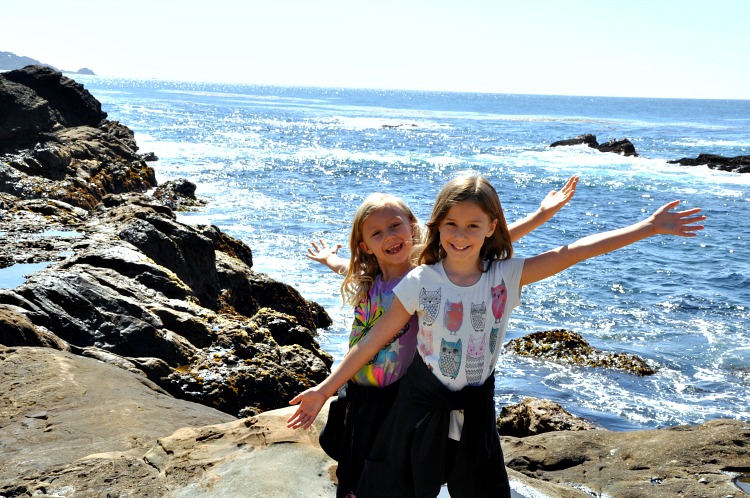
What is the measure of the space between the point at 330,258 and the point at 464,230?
113 cm

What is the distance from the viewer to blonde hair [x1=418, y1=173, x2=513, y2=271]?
3.03m

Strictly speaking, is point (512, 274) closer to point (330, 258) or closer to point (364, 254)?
point (364, 254)

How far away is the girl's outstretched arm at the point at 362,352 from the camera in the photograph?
3.09 meters

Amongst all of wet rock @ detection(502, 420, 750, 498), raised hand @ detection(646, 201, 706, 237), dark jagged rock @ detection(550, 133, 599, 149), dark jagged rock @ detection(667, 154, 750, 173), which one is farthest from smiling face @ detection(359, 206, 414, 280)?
dark jagged rock @ detection(550, 133, 599, 149)

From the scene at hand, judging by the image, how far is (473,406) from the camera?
9.67ft

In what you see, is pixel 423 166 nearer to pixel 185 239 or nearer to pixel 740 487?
pixel 185 239

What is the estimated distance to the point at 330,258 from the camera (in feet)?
13.1

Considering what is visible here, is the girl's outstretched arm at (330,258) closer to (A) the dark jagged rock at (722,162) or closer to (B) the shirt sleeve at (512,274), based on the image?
(B) the shirt sleeve at (512,274)

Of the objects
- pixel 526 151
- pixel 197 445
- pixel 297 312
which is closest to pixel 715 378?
pixel 297 312

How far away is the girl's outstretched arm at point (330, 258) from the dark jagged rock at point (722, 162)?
37.7 m

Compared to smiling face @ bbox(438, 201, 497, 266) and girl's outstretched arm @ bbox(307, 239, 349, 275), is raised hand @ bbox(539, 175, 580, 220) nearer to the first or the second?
smiling face @ bbox(438, 201, 497, 266)

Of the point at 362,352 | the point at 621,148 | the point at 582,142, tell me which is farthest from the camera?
the point at 582,142

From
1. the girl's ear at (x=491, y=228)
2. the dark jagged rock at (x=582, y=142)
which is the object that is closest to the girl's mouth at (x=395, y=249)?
the girl's ear at (x=491, y=228)

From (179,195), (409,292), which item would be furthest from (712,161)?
(409,292)
